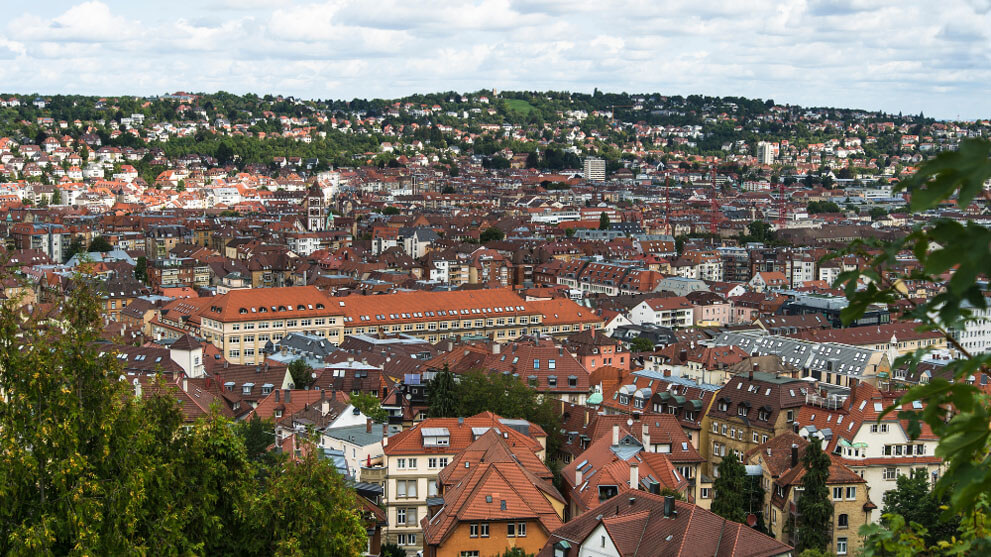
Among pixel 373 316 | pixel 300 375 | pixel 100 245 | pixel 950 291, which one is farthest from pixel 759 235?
pixel 950 291

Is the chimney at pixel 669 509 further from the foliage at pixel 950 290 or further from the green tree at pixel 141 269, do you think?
the green tree at pixel 141 269

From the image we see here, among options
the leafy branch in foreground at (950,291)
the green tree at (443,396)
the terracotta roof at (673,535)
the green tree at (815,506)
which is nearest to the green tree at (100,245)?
the green tree at (443,396)

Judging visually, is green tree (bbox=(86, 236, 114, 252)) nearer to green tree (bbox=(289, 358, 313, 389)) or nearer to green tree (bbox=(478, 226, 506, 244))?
green tree (bbox=(478, 226, 506, 244))

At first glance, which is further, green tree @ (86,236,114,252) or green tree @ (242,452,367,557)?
green tree @ (86,236,114,252)

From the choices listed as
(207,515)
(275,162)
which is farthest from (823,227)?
(207,515)

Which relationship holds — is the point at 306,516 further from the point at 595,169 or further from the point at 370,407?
the point at 595,169

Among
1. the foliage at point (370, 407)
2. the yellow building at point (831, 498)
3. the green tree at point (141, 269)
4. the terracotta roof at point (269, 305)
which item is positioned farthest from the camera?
the green tree at point (141, 269)

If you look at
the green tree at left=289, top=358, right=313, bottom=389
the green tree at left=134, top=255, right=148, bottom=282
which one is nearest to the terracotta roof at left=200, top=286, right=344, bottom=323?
the green tree at left=289, top=358, right=313, bottom=389

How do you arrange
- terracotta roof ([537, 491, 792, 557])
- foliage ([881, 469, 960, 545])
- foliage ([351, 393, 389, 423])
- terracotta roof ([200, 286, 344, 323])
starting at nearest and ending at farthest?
terracotta roof ([537, 491, 792, 557]) < foliage ([881, 469, 960, 545]) < foliage ([351, 393, 389, 423]) < terracotta roof ([200, 286, 344, 323])
